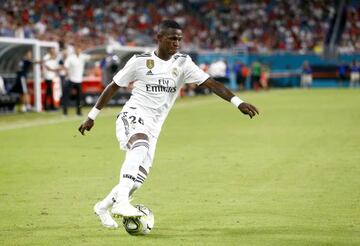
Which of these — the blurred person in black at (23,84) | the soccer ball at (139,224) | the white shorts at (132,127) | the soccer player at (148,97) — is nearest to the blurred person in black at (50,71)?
the blurred person in black at (23,84)

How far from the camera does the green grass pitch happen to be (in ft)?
25.9

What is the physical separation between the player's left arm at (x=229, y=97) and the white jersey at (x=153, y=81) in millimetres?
273

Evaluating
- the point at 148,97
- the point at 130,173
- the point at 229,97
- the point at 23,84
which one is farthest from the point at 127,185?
the point at 23,84

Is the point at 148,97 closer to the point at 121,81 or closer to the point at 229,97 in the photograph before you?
the point at 121,81

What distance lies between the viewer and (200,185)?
11.5 m

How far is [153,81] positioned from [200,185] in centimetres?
353

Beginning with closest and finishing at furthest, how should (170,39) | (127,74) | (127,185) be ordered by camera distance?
1. (127,185)
2. (170,39)
3. (127,74)

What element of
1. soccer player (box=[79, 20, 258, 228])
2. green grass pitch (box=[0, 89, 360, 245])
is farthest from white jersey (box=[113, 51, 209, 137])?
green grass pitch (box=[0, 89, 360, 245])

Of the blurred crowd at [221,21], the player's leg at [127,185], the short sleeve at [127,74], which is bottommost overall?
the blurred crowd at [221,21]

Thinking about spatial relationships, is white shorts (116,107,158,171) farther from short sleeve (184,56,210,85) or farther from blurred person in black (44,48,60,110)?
blurred person in black (44,48,60,110)

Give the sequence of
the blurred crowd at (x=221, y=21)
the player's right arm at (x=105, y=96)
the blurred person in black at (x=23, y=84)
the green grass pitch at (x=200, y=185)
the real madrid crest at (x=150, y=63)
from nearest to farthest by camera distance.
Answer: the green grass pitch at (x=200, y=185) → the real madrid crest at (x=150, y=63) → the player's right arm at (x=105, y=96) → the blurred person in black at (x=23, y=84) → the blurred crowd at (x=221, y=21)

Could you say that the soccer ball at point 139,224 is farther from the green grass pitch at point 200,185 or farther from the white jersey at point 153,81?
the white jersey at point 153,81

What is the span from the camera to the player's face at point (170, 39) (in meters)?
8.05

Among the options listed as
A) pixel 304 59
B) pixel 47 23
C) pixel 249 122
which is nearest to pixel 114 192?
pixel 249 122
